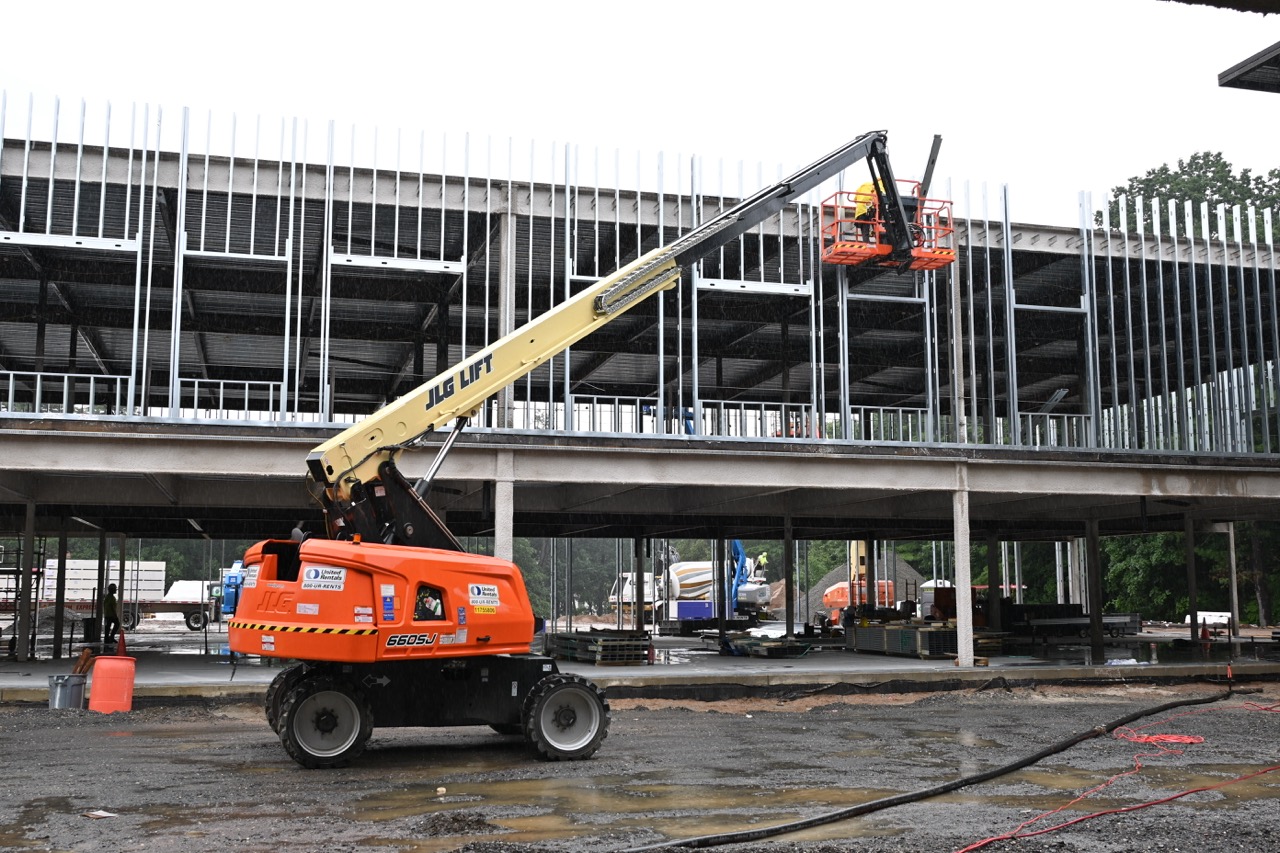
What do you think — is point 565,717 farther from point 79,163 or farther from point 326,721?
point 79,163

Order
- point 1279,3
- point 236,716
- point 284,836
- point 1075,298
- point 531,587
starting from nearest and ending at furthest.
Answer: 1. point 1279,3
2. point 284,836
3. point 236,716
4. point 1075,298
5. point 531,587

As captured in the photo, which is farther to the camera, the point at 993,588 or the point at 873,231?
the point at 993,588

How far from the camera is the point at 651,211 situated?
24062mm

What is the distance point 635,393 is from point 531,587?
68859 mm

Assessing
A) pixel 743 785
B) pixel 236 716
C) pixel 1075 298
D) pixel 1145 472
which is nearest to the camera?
pixel 743 785

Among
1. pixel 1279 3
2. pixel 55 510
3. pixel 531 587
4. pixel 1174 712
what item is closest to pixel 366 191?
pixel 55 510

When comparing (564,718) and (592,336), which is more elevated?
(592,336)

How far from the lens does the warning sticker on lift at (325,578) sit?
1223 centimetres

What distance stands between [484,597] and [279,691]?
254 cm

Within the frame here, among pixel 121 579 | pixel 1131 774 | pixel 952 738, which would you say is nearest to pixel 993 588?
pixel 952 738

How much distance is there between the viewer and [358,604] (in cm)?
1229

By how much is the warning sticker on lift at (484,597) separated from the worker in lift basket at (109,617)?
20563mm

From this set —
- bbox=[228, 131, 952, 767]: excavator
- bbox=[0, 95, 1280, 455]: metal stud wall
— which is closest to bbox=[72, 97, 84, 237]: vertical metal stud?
bbox=[0, 95, 1280, 455]: metal stud wall

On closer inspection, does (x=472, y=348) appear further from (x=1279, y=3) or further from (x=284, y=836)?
(x=1279, y=3)
